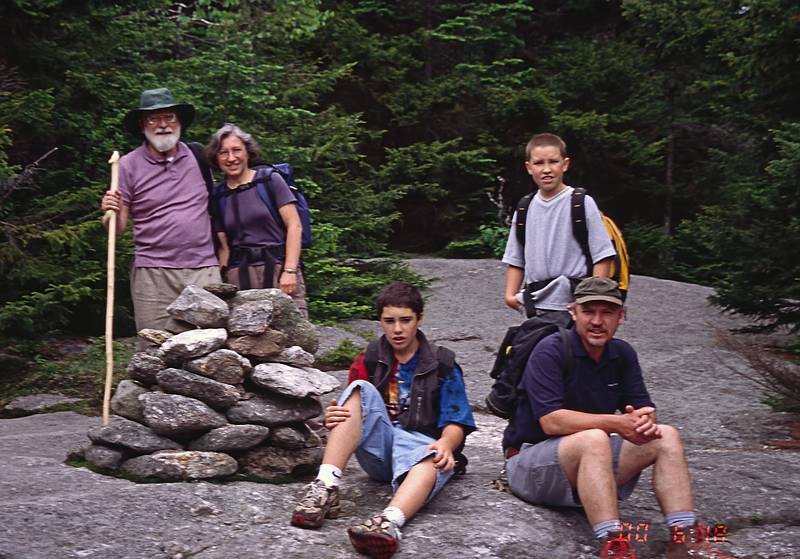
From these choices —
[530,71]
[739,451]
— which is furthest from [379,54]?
[739,451]

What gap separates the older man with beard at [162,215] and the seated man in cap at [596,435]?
2.30 m

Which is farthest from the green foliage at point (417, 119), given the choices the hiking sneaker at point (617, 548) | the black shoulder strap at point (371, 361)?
the hiking sneaker at point (617, 548)

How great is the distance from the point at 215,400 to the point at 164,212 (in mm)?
1334

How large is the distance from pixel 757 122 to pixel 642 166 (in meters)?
6.06

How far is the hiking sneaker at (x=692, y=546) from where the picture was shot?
4.55 m

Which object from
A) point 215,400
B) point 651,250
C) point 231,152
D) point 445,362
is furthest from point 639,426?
point 651,250

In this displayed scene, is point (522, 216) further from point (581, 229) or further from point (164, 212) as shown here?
point (164, 212)

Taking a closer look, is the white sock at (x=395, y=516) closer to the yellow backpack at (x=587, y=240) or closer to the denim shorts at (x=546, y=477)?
the denim shorts at (x=546, y=477)

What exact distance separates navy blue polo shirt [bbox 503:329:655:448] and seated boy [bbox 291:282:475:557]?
42 centimetres

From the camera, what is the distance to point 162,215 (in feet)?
19.9

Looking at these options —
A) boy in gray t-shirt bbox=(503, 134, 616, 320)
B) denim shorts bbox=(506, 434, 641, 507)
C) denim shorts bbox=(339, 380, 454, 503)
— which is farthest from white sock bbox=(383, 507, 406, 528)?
boy in gray t-shirt bbox=(503, 134, 616, 320)

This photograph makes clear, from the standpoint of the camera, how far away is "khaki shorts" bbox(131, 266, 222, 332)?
6.07 m

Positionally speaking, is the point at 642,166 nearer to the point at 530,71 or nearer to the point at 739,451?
the point at 530,71

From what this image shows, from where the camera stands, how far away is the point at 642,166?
Result: 17.1 m
